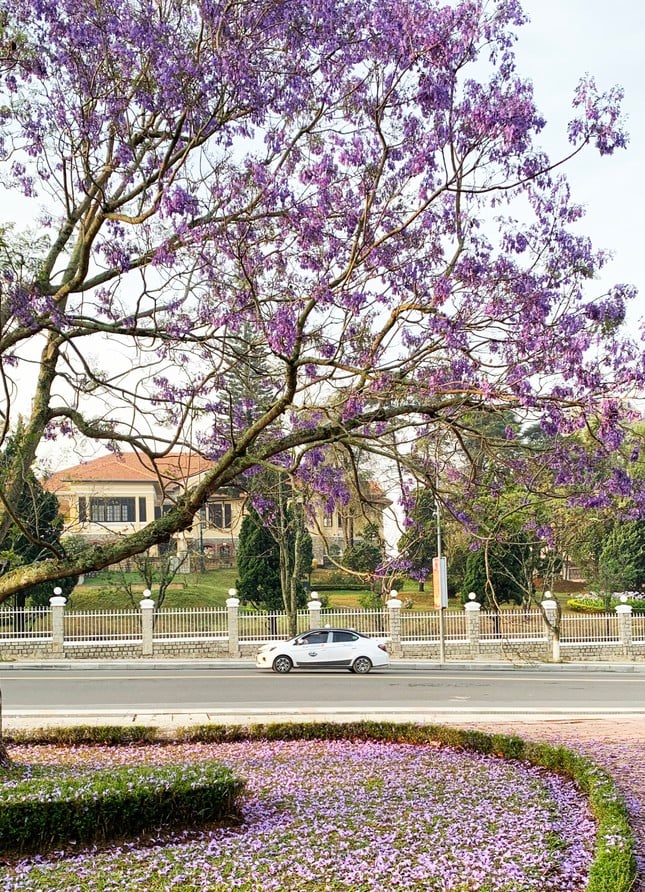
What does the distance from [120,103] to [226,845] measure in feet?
20.6

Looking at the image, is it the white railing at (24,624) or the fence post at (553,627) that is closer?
the fence post at (553,627)

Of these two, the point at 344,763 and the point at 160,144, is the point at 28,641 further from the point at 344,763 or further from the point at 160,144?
the point at 160,144

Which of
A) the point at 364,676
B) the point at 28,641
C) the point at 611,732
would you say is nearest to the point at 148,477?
the point at 28,641

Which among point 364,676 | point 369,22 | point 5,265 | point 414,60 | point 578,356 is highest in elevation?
point 369,22

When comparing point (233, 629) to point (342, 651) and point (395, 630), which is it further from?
point (342, 651)

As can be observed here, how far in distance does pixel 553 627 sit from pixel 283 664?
8.36m

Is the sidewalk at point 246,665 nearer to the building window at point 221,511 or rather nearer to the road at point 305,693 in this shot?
the road at point 305,693

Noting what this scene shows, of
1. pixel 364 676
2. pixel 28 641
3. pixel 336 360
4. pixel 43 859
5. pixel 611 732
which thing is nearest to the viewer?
pixel 43 859

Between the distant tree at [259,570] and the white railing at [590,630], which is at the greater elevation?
the distant tree at [259,570]

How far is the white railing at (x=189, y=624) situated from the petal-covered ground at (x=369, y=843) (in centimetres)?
1888

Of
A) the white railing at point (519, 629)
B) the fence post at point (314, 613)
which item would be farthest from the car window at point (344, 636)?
the white railing at point (519, 629)

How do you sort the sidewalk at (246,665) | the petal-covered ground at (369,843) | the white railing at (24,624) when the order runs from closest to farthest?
1. the petal-covered ground at (369,843)
2. the sidewalk at (246,665)
3. the white railing at (24,624)

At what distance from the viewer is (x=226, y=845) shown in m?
6.77

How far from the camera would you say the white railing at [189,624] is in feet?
92.6
